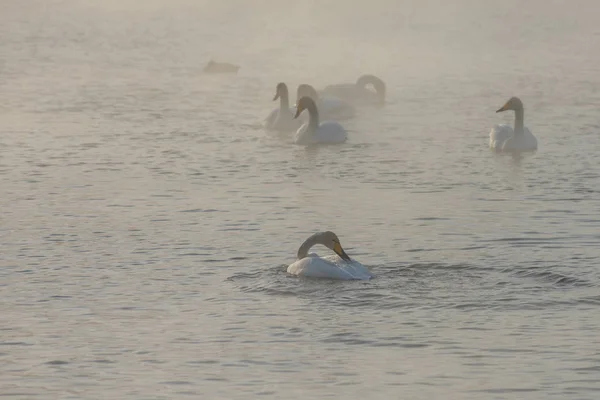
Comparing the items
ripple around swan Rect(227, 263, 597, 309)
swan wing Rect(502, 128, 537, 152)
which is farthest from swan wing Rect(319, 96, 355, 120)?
ripple around swan Rect(227, 263, 597, 309)

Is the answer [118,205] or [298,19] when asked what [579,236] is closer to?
[118,205]

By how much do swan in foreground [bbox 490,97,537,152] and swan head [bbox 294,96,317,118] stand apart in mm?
4361

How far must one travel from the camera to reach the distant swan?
5022 cm

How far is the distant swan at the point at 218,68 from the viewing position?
50219 millimetres

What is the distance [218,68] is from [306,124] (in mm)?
15866

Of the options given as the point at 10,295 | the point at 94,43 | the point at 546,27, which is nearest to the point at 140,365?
the point at 10,295

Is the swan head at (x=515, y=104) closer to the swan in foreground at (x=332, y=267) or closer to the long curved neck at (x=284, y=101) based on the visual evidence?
the long curved neck at (x=284, y=101)

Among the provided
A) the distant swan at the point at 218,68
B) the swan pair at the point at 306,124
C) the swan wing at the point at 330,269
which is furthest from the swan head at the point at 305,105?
the swan wing at the point at 330,269

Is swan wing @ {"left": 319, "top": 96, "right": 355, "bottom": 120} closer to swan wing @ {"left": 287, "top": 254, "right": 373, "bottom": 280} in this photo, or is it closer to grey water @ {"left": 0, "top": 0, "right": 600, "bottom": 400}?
grey water @ {"left": 0, "top": 0, "right": 600, "bottom": 400}

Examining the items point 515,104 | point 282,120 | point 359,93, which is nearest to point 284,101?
point 282,120

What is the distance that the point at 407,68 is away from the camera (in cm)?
5406

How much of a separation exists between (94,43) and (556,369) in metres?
51.2

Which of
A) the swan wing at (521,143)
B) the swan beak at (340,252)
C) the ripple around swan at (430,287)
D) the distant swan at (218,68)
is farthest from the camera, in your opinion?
the distant swan at (218,68)

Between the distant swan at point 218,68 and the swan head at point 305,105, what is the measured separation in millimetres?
14217
